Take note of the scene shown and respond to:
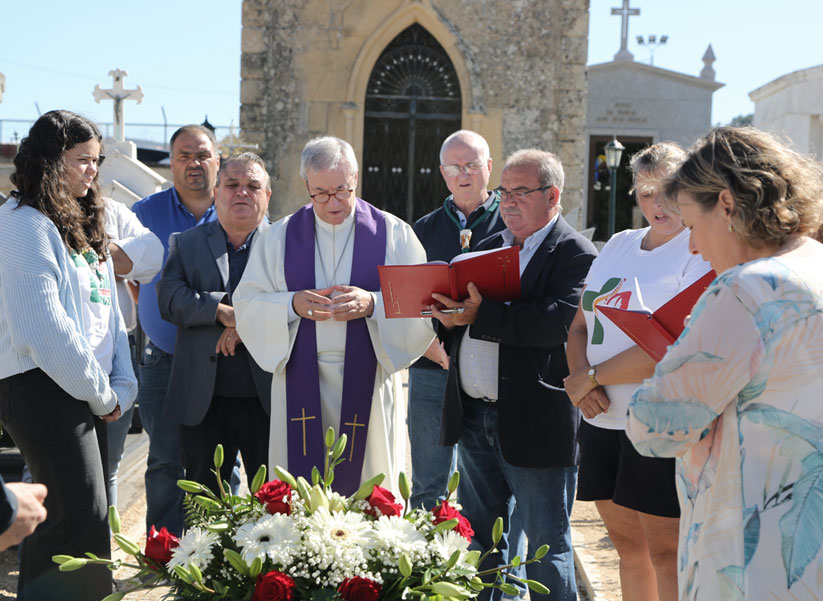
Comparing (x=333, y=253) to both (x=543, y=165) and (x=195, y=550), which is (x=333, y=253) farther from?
(x=195, y=550)

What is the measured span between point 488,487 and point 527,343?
692 mm

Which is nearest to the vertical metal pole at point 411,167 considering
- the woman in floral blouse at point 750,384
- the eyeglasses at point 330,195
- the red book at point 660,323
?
the eyeglasses at point 330,195

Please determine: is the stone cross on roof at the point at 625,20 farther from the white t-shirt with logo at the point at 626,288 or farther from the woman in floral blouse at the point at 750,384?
the woman in floral blouse at the point at 750,384

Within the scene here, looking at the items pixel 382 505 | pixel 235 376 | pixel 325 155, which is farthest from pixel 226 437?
pixel 382 505

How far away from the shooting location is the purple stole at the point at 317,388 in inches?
148

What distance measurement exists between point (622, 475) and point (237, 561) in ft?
5.32

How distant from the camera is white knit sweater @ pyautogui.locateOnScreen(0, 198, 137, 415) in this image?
3.08 m

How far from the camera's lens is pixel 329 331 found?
3.83 metres

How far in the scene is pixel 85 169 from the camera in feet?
11.1

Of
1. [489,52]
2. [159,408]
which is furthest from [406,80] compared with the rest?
[159,408]

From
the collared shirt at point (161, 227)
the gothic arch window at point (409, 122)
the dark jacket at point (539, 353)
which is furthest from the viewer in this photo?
the gothic arch window at point (409, 122)

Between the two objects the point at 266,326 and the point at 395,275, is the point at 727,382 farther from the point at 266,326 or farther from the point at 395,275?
the point at 266,326

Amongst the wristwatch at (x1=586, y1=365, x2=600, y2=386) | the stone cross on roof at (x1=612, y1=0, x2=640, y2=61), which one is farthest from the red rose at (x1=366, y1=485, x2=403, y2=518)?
the stone cross on roof at (x1=612, y1=0, x2=640, y2=61)

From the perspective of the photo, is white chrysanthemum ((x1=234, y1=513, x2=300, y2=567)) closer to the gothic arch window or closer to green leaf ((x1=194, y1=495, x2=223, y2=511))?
green leaf ((x1=194, y1=495, x2=223, y2=511))
